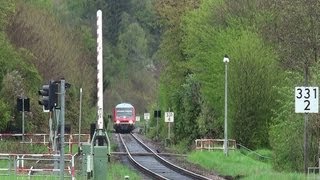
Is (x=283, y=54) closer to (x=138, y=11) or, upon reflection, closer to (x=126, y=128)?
(x=126, y=128)

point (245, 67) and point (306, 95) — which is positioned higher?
point (245, 67)

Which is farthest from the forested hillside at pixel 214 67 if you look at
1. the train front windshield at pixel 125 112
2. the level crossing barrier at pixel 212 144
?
the train front windshield at pixel 125 112

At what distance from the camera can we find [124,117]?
104 metres

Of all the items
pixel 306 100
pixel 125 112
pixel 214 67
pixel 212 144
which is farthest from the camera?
pixel 125 112

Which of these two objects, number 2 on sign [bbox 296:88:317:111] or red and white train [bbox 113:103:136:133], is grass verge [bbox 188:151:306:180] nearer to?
number 2 on sign [bbox 296:88:317:111]

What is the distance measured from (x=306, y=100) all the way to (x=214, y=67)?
1466 inches

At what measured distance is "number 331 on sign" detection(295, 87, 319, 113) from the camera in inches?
966

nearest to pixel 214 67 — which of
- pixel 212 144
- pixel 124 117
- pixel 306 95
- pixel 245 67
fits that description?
Result: pixel 245 67

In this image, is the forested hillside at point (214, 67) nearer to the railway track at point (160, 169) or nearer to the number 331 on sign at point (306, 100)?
the railway track at point (160, 169)

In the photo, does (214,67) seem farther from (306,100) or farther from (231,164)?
(306,100)

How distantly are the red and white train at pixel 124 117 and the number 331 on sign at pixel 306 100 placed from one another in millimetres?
79771

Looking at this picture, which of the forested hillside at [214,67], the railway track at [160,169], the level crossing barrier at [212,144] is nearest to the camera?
the railway track at [160,169]

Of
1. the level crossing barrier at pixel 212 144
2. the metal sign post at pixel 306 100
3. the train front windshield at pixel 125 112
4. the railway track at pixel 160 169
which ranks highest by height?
the train front windshield at pixel 125 112

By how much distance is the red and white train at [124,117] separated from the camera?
104 m
